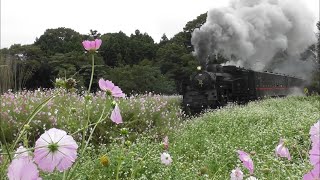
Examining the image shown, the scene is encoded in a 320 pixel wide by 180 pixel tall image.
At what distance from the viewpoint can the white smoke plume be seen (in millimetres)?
23266

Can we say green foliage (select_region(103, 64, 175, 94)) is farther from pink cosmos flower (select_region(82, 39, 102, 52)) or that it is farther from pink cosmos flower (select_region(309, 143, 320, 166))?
pink cosmos flower (select_region(309, 143, 320, 166))

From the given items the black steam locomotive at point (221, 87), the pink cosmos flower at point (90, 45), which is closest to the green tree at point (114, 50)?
the black steam locomotive at point (221, 87)

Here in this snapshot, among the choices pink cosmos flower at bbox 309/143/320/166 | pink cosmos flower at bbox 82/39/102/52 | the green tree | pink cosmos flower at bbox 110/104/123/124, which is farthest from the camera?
the green tree

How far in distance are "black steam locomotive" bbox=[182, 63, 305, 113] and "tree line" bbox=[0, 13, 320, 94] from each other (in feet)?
16.8

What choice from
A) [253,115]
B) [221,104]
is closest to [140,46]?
[221,104]

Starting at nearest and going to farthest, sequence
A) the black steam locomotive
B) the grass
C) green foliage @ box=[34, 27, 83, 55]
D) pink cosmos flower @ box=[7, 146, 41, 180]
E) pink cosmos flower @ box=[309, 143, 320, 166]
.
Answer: pink cosmos flower @ box=[309, 143, 320, 166]
pink cosmos flower @ box=[7, 146, 41, 180]
the grass
the black steam locomotive
green foliage @ box=[34, 27, 83, 55]

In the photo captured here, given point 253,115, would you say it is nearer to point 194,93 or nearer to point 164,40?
point 194,93

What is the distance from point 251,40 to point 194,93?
35.7ft

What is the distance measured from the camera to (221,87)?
15.4 meters

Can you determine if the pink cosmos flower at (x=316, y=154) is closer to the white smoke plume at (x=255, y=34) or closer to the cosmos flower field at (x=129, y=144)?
the cosmos flower field at (x=129, y=144)

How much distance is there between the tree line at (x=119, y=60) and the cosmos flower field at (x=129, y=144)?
11553 millimetres

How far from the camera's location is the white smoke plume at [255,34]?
23266 mm

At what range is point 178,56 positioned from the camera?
3027cm

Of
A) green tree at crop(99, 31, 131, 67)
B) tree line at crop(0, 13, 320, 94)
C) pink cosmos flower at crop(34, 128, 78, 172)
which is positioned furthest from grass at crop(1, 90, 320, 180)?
green tree at crop(99, 31, 131, 67)
